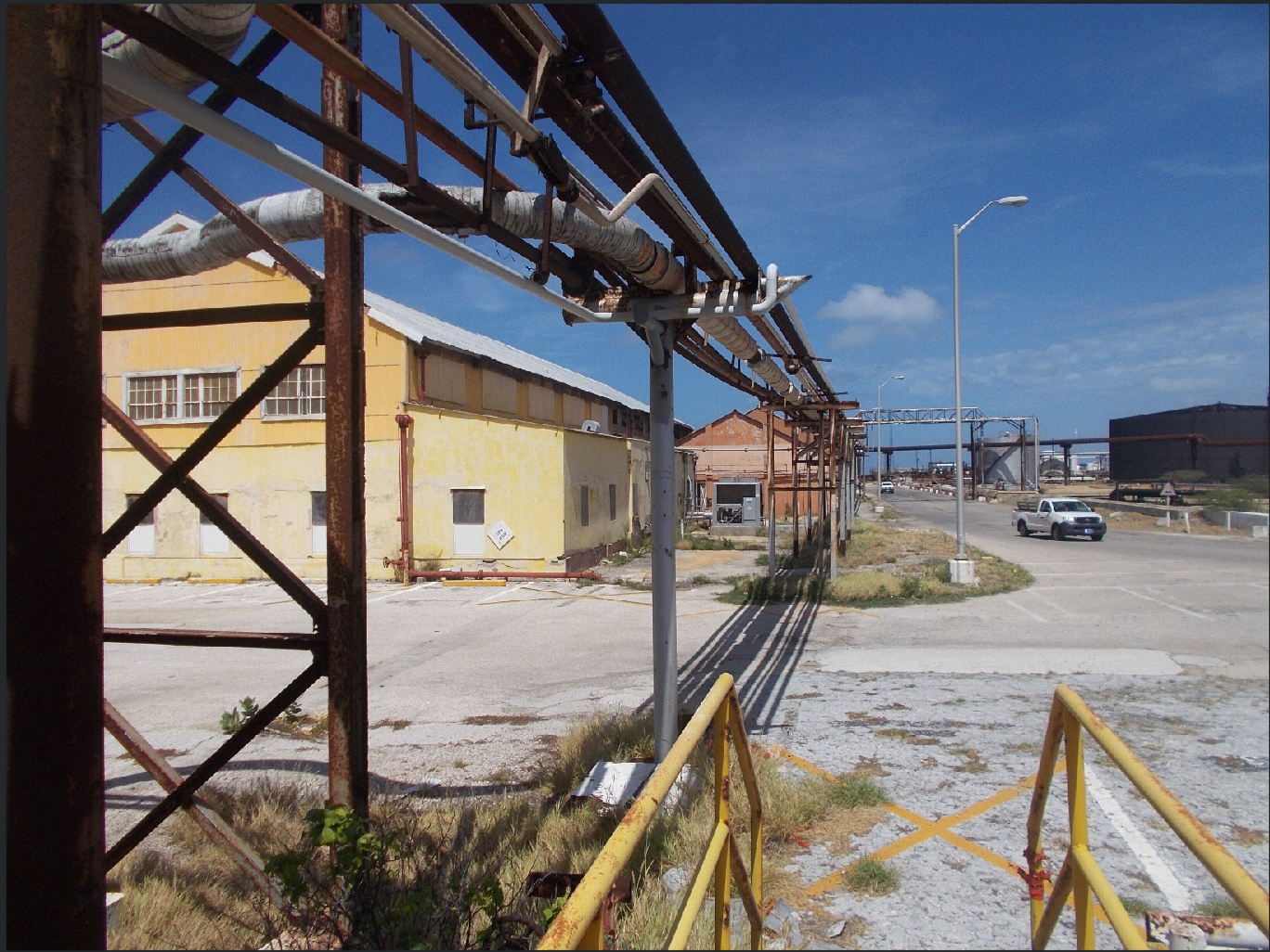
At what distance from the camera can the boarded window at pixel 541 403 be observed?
26.4m

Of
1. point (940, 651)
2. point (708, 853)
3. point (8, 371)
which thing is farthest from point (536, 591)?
point (8, 371)

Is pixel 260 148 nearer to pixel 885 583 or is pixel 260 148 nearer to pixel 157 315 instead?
pixel 157 315

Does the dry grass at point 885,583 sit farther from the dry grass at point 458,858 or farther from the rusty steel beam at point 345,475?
the rusty steel beam at point 345,475

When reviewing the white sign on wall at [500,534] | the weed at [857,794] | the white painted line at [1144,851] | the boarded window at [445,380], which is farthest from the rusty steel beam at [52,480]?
the boarded window at [445,380]

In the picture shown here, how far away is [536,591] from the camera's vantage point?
17.4 m

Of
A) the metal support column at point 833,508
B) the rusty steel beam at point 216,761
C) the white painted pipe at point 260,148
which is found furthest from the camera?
the metal support column at point 833,508

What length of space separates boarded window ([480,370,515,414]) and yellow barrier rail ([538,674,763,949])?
67.8 feet

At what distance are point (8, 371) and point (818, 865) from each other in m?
4.23

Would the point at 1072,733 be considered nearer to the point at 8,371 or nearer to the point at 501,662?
the point at 8,371

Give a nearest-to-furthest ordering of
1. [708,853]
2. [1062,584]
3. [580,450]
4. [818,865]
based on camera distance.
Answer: [708,853] → [818,865] → [1062,584] → [580,450]

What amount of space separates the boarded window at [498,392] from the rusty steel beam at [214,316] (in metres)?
19.2

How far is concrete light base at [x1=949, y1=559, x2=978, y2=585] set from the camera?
15.4 m

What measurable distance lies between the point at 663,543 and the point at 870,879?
2.51 meters

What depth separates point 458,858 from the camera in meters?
4.45
